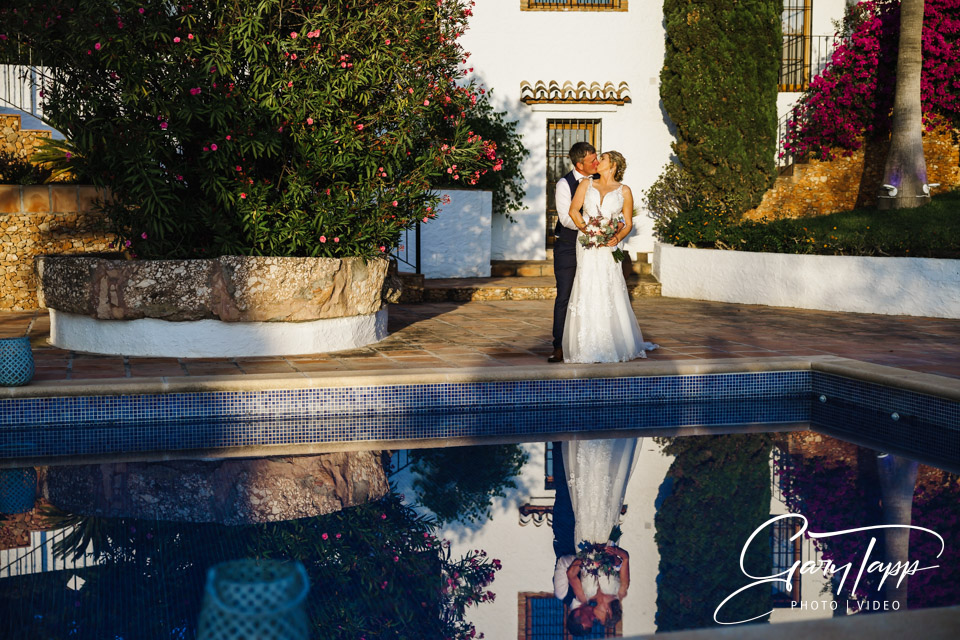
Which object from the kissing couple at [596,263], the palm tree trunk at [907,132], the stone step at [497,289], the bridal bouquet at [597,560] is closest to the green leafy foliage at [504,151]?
the stone step at [497,289]

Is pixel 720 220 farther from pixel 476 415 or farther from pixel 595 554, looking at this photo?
pixel 595 554

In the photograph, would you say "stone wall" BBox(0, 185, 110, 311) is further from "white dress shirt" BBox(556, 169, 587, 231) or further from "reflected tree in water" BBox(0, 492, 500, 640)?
"reflected tree in water" BBox(0, 492, 500, 640)

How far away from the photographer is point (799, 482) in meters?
5.11

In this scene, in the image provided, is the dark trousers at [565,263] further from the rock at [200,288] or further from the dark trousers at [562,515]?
the dark trousers at [562,515]

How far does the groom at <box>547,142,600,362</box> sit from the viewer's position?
7.07 meters

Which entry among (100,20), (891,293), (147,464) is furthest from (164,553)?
(891,293)

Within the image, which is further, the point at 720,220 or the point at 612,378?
the point at 720,220

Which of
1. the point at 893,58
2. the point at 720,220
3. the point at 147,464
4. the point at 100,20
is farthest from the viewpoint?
the point at 893,58

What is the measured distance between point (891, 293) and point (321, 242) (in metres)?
7.01

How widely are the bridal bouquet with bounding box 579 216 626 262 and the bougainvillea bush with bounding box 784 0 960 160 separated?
926 centimetres

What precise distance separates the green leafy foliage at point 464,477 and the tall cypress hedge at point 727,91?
9418 mm

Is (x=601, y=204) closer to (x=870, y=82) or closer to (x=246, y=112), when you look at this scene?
(x=246, y=112)

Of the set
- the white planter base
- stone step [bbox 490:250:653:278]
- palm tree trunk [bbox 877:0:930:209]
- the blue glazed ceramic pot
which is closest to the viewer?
the blue glazed ceramic pot
